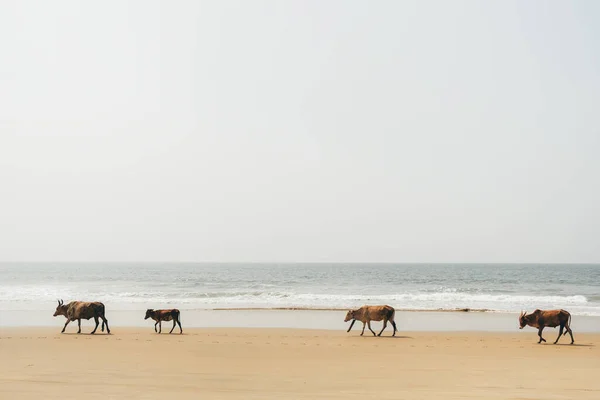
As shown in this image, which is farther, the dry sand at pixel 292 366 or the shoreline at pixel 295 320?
the shoreline at pixel 295 320

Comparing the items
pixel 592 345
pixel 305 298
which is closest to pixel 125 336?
pixel 592 345

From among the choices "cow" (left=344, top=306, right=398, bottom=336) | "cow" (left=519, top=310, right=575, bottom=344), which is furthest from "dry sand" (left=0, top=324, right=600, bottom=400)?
"cow" (left=344, top=306, right=398, bottom=336)

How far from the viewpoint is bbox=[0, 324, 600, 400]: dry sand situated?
9.03 metres

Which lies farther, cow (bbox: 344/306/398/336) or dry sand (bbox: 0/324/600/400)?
cow (bbox: 344/306/398/336)

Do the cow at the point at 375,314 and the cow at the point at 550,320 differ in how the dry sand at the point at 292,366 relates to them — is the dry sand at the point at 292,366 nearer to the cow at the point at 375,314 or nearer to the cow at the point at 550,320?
the cow at the point at 550,320

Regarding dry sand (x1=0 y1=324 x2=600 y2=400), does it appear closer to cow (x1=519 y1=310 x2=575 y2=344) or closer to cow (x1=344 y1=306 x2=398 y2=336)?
cow (x1=519 y1=310 x2=575 y2=344)

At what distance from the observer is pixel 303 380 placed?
1000cm

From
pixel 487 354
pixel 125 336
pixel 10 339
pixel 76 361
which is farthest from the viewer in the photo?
pixel 125 336

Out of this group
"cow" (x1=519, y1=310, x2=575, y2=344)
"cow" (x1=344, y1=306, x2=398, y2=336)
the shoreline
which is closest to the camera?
"cow" (x1=519, y1=310, x2=575, y2=344)

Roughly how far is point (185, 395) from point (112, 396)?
1037mm

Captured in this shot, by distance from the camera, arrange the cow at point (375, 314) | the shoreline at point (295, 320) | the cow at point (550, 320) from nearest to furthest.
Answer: the cow at point (550, 320)
the cow at point (375, 314)
the shoreline at point (295, 320)

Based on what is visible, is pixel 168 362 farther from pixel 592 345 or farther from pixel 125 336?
pixel 592 345

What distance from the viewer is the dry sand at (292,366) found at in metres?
9.03

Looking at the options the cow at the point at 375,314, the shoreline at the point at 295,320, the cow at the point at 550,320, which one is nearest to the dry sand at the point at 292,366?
the cow at the point at 550,320
